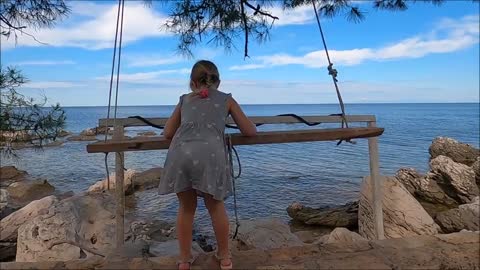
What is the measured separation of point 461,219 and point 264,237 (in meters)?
3.92

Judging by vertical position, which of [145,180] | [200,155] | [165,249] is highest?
[200,155]

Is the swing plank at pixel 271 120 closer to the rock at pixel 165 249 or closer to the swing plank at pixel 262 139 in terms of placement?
the swing plank at pixel 262 139

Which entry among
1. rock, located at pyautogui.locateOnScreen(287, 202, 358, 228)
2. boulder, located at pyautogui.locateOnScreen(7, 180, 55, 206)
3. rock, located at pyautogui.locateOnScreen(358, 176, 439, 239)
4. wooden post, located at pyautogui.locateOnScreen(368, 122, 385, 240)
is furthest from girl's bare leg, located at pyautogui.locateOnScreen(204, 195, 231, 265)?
boulder, located at pyautogui.locateOnScreen(7, 180, 55, 206)

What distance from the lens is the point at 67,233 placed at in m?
4.03

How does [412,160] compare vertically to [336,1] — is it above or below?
below

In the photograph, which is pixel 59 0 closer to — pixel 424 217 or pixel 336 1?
pixel 336 1

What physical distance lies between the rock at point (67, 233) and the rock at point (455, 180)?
24.5 ft

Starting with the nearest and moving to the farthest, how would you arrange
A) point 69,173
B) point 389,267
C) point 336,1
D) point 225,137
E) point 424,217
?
point 389,267 → point 225,137 → point 336,1 → point 424,217 → point 69,173

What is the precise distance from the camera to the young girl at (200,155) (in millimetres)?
2070

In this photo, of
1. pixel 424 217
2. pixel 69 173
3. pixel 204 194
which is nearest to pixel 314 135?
pixel 204 194

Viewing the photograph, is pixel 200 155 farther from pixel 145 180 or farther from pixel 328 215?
pixel 145 180

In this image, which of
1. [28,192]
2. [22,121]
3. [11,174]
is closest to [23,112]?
[22,121]

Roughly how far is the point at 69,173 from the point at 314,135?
1234 cm

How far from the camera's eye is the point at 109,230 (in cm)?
438
